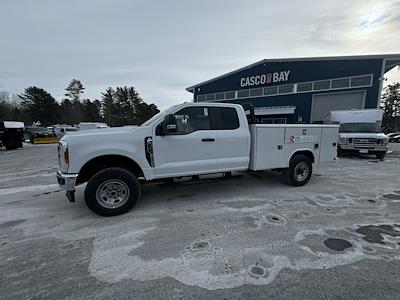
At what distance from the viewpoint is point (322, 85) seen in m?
20.1

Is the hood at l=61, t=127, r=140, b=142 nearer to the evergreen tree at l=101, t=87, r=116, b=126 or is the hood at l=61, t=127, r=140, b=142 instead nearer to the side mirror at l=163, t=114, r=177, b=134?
the side mirror at l=163, t=114, r=177, b=134

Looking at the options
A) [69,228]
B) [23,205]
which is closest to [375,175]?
[69,228]

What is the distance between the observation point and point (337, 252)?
108 inches

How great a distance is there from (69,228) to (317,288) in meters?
3.61

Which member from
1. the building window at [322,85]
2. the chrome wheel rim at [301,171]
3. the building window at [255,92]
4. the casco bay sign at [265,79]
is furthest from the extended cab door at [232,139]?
the building window at [255,92]

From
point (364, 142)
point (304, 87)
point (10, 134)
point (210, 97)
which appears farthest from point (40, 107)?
point (364, 142)

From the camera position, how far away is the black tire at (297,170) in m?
5.56

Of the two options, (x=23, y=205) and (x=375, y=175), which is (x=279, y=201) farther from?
(x=23, y=205)

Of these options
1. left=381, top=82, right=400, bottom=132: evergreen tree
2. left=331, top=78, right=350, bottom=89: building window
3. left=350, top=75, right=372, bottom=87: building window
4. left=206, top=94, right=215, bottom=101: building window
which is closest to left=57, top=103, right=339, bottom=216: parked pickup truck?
left=350, top=75, right=372, bottom=87: building window

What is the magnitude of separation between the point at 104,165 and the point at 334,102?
21.4 meters

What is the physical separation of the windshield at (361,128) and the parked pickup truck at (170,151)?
7966mm

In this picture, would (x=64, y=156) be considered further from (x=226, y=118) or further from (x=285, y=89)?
(x=285, y=89)

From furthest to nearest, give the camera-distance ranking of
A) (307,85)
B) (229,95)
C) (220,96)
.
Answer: (220,96) < (229,95) < (307,85)

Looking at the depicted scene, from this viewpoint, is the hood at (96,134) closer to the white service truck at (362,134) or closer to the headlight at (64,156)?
the headlight at (64,156)
